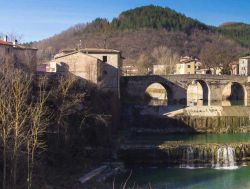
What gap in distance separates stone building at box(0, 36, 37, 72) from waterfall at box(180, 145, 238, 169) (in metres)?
14.3

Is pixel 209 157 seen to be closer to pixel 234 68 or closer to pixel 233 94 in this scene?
pixel 233 94

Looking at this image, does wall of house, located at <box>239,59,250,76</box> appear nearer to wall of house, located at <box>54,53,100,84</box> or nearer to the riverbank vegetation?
wall of house, located at <box>54,53,100,84</box>

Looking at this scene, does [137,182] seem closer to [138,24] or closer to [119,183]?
[119,183]

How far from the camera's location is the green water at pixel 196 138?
3645cm

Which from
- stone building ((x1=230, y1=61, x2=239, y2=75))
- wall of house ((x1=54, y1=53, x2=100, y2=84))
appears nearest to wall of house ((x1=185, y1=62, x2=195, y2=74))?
stone building ((x1=230, y1=61, x2=239, y2=75))

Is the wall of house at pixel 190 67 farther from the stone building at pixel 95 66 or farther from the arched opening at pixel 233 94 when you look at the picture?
the stone building at pixel 95 66

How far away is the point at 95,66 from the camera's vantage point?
3931cm

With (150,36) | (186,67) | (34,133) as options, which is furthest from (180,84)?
(150,36)

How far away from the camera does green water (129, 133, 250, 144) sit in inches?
1435

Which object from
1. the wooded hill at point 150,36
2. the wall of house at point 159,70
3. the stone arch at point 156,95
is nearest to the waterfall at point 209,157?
the stone arch at point 156,95

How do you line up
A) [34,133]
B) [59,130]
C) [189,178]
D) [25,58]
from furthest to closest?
[25,58]
[59,130]
[189,178]
[34,133]

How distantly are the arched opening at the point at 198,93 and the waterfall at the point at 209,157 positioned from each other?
25.1 m

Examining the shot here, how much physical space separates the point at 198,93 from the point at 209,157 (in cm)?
3366

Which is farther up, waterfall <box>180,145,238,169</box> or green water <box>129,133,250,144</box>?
green water <box>129,133,250,144</box>
